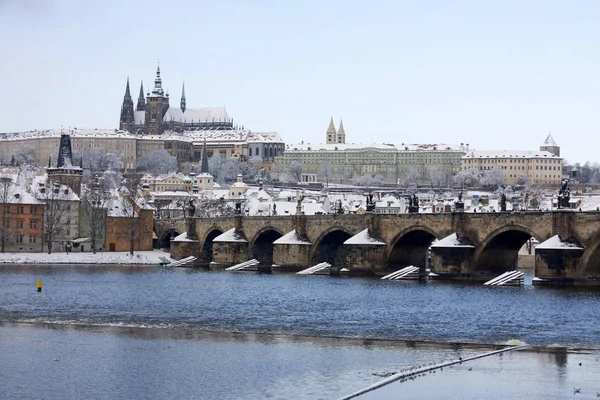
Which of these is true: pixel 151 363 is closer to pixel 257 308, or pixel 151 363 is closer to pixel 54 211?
pixel 257 308

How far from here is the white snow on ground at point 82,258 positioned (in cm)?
9917

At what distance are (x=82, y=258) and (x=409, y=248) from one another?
103ft

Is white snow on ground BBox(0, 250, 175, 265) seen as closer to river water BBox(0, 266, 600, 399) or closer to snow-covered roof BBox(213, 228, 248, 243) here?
snow-covered roof BBox(213, 228, 248, 243)

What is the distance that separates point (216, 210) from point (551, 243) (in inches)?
4006

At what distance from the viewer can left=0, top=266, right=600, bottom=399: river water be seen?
3472cm

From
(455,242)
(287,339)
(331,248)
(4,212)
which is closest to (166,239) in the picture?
(4,212)

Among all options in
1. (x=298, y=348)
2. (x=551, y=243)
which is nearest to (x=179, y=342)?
→ (x=298, y=348)

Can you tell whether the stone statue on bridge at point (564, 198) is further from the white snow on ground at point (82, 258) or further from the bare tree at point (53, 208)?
the bare tree at point (53, 208)

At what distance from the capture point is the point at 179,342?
1753 inches

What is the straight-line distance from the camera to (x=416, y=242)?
84625 millimetres

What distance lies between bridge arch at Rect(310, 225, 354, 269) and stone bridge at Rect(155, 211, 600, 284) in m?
0.08

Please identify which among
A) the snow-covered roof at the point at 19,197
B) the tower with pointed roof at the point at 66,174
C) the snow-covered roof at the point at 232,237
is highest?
the tower with pointed roof at the point at 66,174

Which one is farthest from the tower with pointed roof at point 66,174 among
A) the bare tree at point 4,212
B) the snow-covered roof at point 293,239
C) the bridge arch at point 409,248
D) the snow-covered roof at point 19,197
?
the bridge arch at point 409,248

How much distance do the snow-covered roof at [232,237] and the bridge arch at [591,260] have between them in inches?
1432
